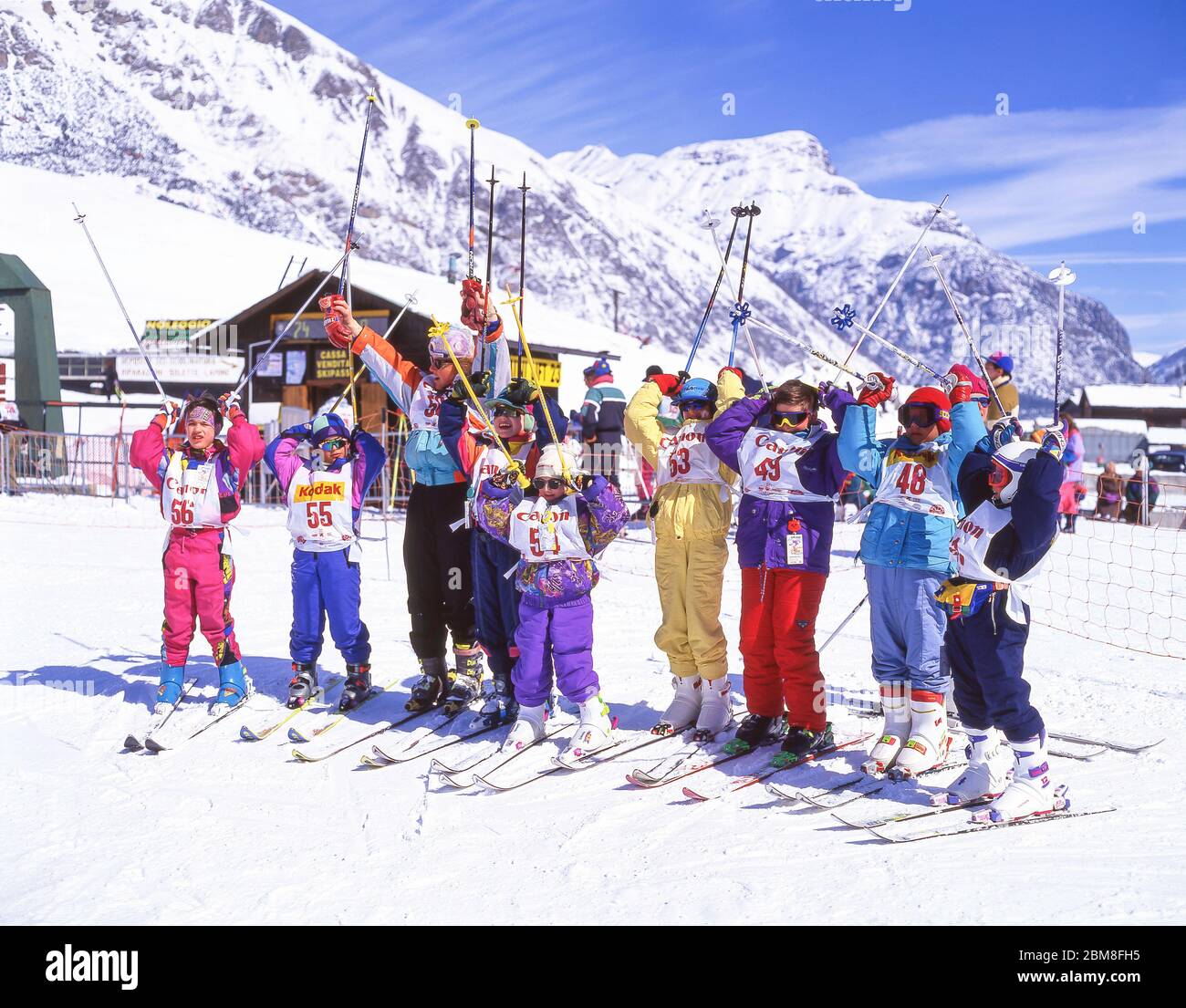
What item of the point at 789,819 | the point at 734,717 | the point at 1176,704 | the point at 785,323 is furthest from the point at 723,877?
the point at 785,323

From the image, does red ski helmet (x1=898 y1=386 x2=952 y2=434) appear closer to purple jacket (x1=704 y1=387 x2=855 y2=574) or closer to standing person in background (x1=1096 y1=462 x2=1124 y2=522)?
purple jacket (x1=704 y1=387 x2=855 y2=574)

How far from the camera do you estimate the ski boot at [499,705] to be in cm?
562

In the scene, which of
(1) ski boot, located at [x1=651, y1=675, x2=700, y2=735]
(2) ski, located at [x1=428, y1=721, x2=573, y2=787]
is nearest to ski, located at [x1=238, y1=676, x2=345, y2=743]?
(2) ski, located at [x1=428, y1=721, x2=573, y2=787]

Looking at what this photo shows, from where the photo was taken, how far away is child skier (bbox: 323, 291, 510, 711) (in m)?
5.76

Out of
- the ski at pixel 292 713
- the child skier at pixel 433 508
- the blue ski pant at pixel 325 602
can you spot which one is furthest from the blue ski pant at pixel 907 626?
the ski at pixel 292 713

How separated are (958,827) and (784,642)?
116 centimetres

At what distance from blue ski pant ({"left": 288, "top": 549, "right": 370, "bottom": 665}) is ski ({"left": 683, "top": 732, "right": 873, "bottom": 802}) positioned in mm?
2289

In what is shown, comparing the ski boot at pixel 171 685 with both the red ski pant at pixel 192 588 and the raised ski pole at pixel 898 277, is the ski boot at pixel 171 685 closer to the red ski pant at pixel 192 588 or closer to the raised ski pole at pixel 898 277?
the red ski pant at pixel 192 588

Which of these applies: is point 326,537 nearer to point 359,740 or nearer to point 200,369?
point 359,740

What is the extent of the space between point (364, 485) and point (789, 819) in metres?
3.11

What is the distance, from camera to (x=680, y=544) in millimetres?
5215
